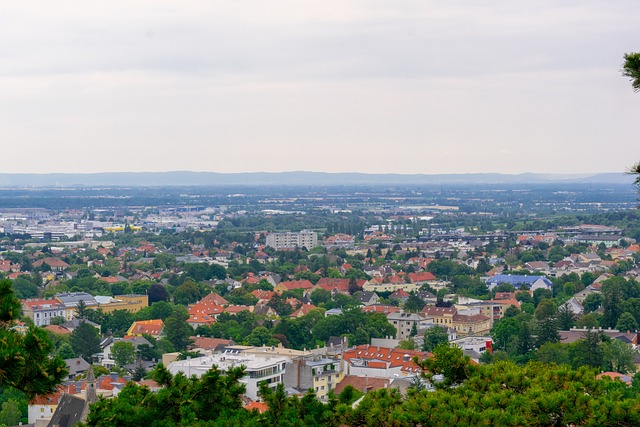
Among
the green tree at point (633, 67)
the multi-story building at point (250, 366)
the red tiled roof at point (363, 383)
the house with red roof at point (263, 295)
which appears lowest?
the house with red roof at point (263, 295)

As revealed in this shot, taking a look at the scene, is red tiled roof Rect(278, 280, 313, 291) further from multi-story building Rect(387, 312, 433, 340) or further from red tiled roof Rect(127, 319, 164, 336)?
red tiled roof Rect(127, 319, 164, 336)

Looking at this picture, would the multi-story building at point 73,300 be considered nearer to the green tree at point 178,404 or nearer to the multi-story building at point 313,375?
the multi-story building at point 313,375

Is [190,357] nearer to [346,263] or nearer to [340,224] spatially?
[346,263]

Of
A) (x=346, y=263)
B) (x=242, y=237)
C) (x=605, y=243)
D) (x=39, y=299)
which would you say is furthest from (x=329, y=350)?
(x=242, y=237)

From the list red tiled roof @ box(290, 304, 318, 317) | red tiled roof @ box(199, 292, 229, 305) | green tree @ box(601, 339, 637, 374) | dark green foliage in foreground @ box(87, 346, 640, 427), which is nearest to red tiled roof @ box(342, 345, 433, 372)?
green tree @ box(601, 339, 637, 374)

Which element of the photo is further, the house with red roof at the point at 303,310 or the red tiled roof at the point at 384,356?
the house with red roof at the point at 303,310

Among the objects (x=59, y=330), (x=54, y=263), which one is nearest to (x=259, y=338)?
(x=59, y=330)

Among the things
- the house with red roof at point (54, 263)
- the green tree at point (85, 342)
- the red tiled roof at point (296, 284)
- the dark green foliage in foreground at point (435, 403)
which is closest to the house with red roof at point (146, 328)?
the green tree at point (85, 342)
